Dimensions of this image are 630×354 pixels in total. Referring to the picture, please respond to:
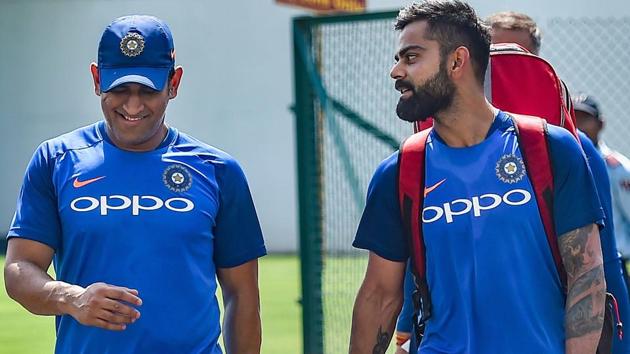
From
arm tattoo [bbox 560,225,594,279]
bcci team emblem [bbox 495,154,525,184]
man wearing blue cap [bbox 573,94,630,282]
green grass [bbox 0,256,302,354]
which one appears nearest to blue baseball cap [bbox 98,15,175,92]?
bcci team emblem [bbox 495,154,525,184]

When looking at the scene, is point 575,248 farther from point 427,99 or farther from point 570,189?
point 427,99

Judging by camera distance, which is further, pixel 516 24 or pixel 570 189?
pixel 516 24

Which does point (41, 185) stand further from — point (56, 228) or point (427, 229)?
point (427, 229)

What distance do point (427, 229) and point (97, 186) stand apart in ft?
3.70

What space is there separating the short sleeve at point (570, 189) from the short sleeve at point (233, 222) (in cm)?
108

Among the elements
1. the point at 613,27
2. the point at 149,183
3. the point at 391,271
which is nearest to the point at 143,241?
the point at 149,183

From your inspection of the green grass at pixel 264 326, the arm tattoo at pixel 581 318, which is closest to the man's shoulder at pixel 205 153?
the arm tattoo at pixel 581 318

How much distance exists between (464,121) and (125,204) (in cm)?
120

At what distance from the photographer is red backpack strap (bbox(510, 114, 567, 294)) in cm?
408

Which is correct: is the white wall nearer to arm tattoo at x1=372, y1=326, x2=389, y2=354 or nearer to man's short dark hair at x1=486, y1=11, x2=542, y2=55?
man's short dark hair at x1=486, y1=11, x2=542, y2=55

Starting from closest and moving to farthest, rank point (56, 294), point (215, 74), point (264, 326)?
point (56, 294) < point (264, 326) < point (215, 74)

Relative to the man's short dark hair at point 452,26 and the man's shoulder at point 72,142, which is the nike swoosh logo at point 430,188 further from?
the man's shoulder at point 72,142

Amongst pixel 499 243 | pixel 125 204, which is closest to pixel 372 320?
pixel 499 243

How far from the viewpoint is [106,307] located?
3.73 metres
